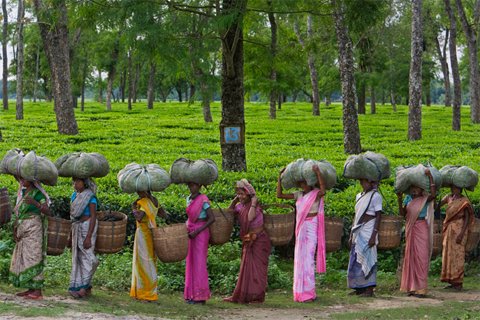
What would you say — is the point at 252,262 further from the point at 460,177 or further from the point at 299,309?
the point at 460,177

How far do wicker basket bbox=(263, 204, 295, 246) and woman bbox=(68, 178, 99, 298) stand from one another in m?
1.99

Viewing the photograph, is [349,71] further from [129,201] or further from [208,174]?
[208,174]

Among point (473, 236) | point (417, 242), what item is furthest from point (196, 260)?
point (473, 236)

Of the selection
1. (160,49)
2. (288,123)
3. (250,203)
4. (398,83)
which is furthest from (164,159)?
(398,83)

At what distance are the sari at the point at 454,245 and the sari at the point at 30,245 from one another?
5043 millimetres

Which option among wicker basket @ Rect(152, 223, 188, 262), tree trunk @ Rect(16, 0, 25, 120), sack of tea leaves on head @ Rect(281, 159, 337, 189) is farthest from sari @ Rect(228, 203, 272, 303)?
tree trunk @ Rect(16, 0, 25, 120)

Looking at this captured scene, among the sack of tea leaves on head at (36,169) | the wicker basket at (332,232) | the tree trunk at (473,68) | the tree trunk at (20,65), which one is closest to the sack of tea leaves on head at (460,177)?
the wicker basket at (332,232)

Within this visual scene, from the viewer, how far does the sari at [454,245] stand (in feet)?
31.2

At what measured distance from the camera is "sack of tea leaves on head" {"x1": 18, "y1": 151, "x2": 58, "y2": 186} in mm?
7883

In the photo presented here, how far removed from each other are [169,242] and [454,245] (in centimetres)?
386

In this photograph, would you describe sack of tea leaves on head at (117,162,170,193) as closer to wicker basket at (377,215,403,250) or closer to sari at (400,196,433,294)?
wicker basket at (377,215,403,250)

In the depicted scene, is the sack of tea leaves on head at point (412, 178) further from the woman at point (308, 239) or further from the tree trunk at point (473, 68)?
the tree trunk at point (473, 68)

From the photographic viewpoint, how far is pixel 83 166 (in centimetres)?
809

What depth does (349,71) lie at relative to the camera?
18.2 metres
